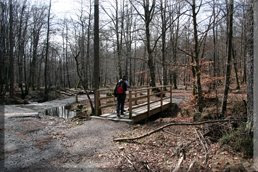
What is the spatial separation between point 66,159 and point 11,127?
4950 millimetres

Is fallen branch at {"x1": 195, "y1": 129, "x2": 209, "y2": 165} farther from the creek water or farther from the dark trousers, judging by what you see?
the creek water

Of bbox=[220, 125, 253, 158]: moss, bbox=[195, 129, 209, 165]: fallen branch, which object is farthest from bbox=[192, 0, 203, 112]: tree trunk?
bbox=[220, 125, 253, 158]: moss

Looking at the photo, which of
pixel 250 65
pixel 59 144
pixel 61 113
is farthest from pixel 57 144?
pixel 61 113

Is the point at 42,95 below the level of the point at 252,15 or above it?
below

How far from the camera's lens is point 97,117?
36.1ft

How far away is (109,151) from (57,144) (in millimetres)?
1905

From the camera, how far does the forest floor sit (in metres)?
5.36

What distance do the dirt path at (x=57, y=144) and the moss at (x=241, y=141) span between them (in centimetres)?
318

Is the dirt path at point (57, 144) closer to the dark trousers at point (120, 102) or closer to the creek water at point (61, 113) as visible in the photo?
the dark trousers at point (120, 102)

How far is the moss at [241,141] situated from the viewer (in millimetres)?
5082

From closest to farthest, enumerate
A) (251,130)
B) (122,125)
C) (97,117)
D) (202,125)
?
1. (251,130)
2. (202,125)
3. (122,125)
4. (97,117)

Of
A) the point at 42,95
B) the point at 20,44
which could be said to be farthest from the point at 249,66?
the point at 20,44

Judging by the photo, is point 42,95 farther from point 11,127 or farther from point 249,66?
point 249,66

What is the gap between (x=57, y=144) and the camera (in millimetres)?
7531
